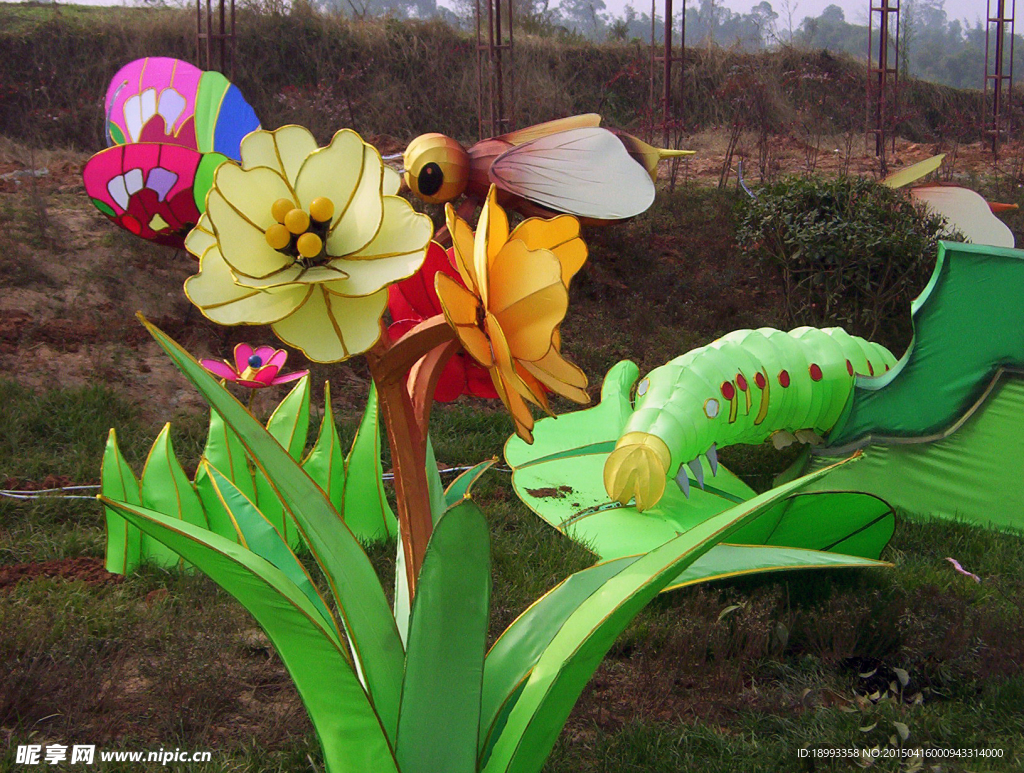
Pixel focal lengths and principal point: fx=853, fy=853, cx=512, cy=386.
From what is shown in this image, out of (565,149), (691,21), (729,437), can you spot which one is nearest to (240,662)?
(729,437)

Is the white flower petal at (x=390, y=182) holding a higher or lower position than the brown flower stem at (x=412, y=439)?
higher

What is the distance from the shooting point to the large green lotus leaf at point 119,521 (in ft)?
9.33

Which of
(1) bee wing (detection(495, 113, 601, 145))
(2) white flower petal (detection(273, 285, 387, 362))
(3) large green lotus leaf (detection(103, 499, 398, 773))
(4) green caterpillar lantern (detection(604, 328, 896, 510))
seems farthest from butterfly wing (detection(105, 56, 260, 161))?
(3) large green lotus leaf (detection(103, 499, 398, 773))

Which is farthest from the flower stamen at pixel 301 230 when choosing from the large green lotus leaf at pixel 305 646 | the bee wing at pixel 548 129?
the bee wing at pixel 548 129

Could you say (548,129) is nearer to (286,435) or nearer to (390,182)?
(286,435)

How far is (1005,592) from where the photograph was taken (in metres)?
3.06

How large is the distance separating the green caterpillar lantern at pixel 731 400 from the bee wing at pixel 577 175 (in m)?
0.75

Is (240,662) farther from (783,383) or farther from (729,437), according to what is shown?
(783,383)

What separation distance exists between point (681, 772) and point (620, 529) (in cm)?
118

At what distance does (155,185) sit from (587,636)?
8.22 feet

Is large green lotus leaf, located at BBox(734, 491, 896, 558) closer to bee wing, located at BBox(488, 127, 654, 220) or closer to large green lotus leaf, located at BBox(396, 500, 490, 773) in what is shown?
large green lotus leaf, located at BBox(396, 500, 490, 773)

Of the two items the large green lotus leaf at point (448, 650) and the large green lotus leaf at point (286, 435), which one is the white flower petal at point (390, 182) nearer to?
the large green lotus leaf at point (448, 650)

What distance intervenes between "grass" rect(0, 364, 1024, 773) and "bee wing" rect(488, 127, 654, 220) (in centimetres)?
142

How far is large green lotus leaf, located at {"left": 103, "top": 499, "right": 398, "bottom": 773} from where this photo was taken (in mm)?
1431
